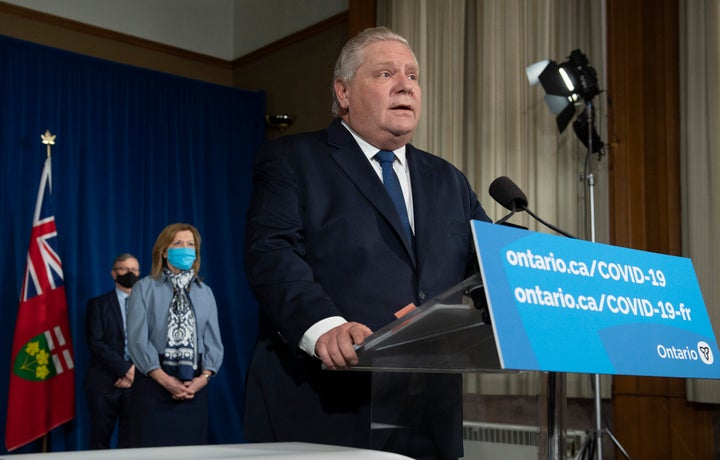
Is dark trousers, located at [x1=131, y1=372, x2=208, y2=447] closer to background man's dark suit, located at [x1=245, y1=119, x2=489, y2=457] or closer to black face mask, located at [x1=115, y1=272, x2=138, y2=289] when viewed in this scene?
black face mask, located at [x1=115, y1=272, x2=138, y2=289]

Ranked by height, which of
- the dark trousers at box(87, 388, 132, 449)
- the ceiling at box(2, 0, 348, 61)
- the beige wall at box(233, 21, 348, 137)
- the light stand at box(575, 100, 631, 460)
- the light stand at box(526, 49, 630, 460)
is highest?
the ceiling at box(2, 0, 348, 61)

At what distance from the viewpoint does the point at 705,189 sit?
4.61 m

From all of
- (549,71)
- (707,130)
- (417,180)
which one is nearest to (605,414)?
(707,130)

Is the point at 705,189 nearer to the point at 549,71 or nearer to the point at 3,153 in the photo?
the point at 549,71

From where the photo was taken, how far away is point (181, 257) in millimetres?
4977

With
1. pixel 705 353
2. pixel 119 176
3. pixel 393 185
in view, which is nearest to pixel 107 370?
pixel 119 176

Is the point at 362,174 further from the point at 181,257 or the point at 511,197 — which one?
the point at 181,257

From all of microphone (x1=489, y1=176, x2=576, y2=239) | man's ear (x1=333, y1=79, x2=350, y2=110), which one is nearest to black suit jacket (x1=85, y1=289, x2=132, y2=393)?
man's ear (x1=333, y1=79, x2=350, y2=110)

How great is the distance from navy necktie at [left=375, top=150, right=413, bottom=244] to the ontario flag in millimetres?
4970

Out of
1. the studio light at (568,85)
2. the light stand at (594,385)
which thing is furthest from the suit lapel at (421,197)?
the studio light at (568,85)

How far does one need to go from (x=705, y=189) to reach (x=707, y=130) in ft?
1.06

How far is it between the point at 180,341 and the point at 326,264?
10.5 ft

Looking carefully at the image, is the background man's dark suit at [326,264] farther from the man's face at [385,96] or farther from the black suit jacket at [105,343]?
the black suit jacket at [105,343]

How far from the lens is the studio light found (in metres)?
4.76
